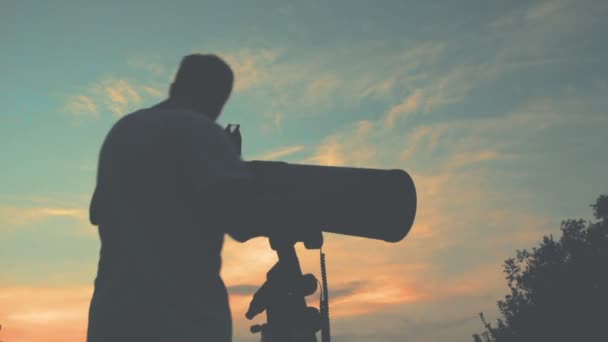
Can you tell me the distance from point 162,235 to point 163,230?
21mm

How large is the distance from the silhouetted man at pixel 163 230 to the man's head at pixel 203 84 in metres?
0.18

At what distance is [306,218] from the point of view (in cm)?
276

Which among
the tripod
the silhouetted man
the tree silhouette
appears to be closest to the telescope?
the tripod

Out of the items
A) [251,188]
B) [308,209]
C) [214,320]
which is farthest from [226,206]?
[308,209]

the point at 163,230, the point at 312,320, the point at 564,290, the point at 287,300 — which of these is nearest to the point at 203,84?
the point at 163,230

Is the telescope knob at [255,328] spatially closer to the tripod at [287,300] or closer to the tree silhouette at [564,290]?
the tripod at [287,300]

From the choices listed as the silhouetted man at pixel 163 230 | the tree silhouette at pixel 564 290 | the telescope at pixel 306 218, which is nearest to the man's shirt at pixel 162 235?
the silhouetted man at pixel 163 230

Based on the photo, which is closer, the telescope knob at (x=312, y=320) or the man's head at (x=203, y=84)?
the man's head at (x=203, y=84)

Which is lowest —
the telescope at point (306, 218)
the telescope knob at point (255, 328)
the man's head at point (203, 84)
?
the telescope knob at point (255, 328)

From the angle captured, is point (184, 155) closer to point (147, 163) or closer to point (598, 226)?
point (147, 163)

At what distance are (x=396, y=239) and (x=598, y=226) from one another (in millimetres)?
45681

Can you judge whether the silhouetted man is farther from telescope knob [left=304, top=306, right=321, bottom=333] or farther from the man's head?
telescope knob [left=304, top=306, right=321, bottom=333]

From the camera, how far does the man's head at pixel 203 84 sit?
248 cm

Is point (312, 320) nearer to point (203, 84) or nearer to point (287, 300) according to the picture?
point (287, 300)
